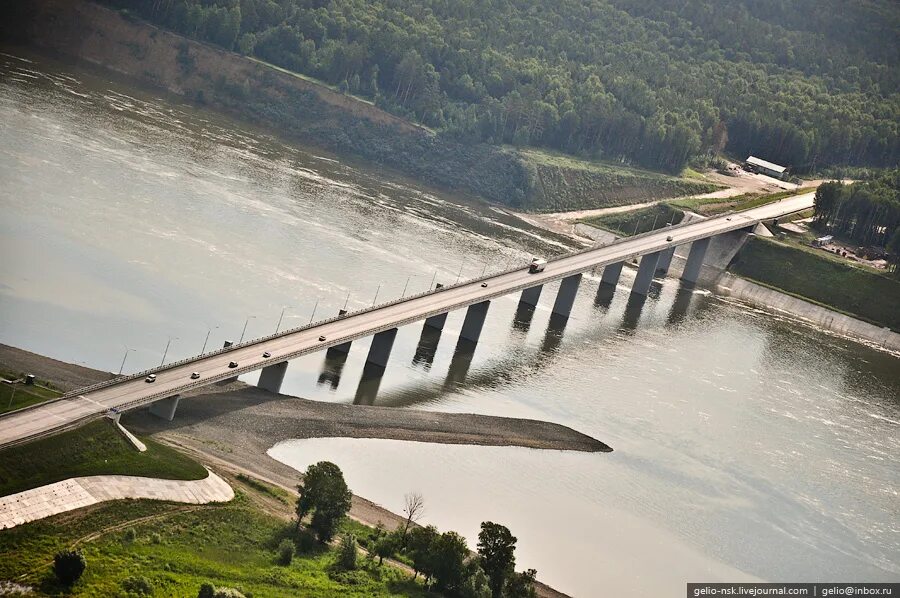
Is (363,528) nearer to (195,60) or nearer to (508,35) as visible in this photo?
(195,60)

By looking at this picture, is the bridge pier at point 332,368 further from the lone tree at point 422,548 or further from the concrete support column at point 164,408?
the lone tree at point 422,548

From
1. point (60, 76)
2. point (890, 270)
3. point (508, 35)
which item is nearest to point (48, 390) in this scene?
point (60, 76)

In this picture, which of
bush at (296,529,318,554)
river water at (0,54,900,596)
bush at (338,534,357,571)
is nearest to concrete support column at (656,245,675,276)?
river water at (0,54,900,596)

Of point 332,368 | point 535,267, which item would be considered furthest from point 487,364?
point 535,267

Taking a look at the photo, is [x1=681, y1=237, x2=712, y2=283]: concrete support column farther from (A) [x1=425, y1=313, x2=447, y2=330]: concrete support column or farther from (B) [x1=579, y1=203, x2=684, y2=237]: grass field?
(A) [x1=425, y1=313, x2=447, y2=330]: concrete support column

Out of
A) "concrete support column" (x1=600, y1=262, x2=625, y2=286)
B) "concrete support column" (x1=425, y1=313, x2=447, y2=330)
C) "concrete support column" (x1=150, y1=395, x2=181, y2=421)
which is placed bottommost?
"concrete support column" (x1=150, y1=395, x2=181, y2=421)

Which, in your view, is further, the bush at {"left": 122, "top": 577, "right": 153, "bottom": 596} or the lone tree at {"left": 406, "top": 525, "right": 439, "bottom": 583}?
the lone tree at {"left": 406, "top": 525, "right": 439, "bottom": 583}
